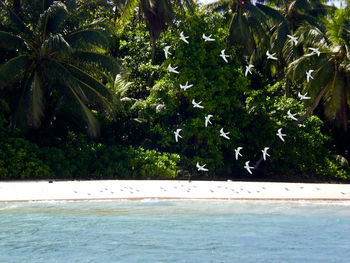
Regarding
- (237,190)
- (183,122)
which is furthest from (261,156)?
(237,190)

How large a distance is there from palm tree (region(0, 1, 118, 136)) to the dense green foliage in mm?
43

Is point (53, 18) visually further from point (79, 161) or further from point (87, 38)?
→ point (79, 161)

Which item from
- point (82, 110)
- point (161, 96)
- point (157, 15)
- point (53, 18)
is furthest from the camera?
point (157, 15)

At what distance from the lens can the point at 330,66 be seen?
21297mm

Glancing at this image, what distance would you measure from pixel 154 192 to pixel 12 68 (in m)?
7.97

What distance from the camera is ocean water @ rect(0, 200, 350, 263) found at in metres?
7.56

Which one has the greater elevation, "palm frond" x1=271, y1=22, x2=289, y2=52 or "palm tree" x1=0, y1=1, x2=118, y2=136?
"palm frond" x1=271, y1=22, x2=289, y2=52

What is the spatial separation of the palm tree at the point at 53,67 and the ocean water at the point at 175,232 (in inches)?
293

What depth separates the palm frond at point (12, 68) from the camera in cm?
1702

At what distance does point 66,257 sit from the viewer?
290 inches

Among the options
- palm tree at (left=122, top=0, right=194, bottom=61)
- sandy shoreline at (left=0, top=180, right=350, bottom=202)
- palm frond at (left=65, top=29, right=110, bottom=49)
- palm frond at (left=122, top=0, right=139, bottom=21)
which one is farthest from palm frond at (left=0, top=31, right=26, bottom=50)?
palm tree at (left=122, top=0, right=194, bottom=61)

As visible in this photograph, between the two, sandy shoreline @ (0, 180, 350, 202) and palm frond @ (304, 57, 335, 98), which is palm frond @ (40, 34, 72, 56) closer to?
sandy shoreline @ (0, 180, 350, 202)

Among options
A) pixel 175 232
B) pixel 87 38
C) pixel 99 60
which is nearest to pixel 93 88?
pixel 99 60

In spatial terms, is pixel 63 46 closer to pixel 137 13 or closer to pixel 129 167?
pixel 129 167
